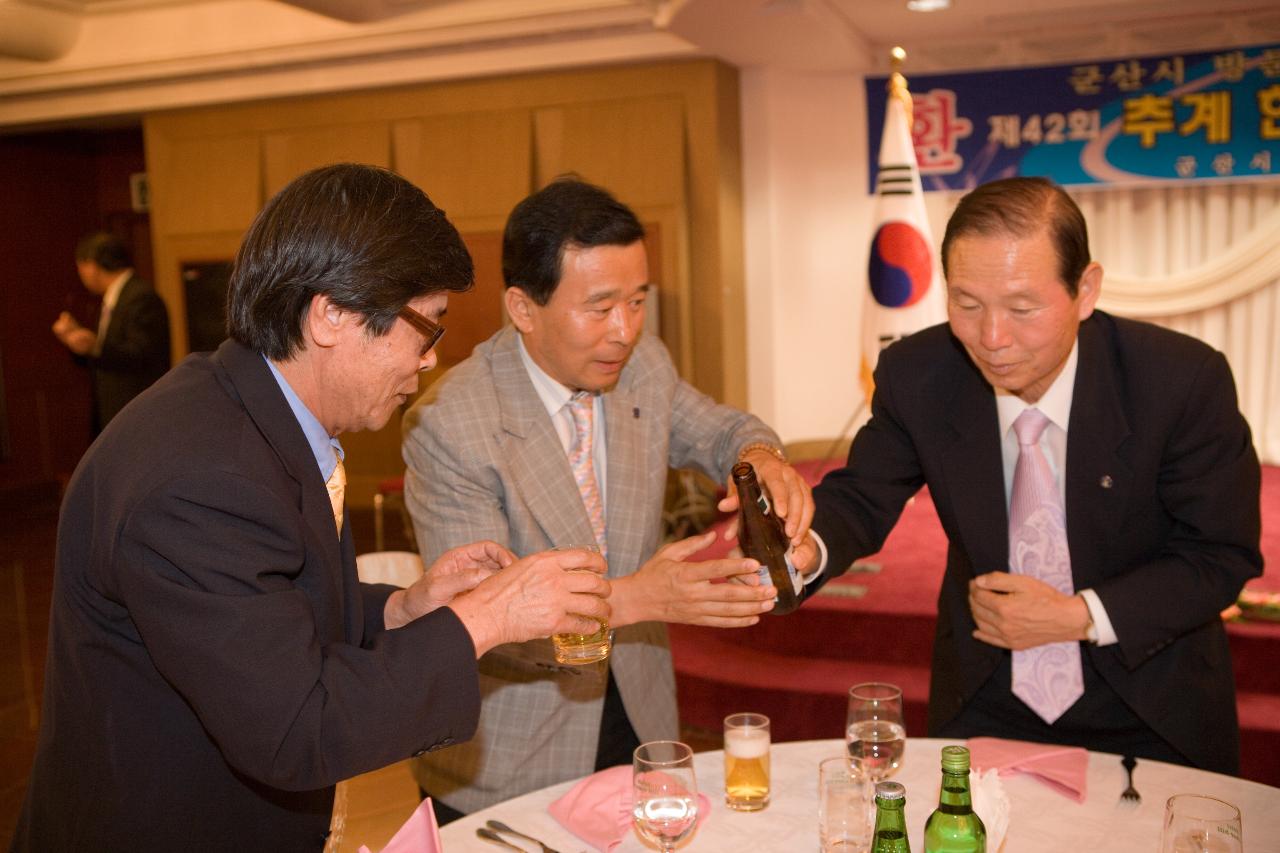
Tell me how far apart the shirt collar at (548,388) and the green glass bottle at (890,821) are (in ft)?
3.86

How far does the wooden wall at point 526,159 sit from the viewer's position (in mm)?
6961

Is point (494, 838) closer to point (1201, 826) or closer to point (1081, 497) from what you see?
point (1201, 826)

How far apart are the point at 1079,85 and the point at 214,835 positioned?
21.4 ft

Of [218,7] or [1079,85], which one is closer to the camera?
[1079,85]

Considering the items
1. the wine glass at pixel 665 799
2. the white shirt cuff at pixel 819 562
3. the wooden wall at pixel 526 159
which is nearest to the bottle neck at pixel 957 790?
the wine glass at pixel 665 799

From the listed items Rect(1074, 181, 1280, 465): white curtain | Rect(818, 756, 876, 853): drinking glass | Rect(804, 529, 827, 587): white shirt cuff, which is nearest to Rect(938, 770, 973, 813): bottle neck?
Rect(818, 756, 876, 853): drinking glass

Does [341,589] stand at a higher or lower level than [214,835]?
higher

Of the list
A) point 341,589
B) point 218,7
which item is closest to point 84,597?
point 341,589

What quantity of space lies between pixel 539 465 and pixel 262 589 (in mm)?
952

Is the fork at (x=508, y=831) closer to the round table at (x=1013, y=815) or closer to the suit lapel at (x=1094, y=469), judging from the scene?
the round table at (x=1013, y=815)

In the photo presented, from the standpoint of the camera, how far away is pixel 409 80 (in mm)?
7520

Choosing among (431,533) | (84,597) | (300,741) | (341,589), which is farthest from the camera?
(431,533)

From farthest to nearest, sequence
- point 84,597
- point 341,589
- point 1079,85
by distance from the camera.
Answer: point 1079,85 → point 341,589 → point 84,597

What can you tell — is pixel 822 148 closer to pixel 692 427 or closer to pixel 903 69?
pixel 903 69
